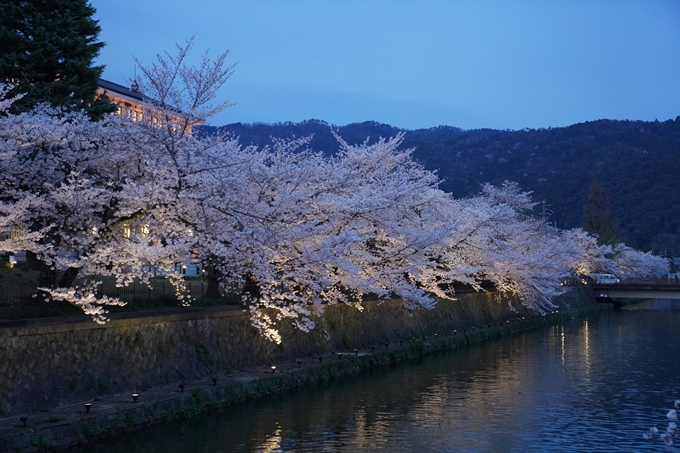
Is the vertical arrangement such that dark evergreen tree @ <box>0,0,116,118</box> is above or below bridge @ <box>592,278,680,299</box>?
above

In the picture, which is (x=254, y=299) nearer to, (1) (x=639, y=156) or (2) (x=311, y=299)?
(2) (x=311, y=299)

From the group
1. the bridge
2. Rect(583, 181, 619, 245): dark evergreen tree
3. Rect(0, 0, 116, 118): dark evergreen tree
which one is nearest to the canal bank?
Rect(0, 0, 116, 118): dark evergreen tree

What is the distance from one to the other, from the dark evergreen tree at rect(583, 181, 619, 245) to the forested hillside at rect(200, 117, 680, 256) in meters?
15.8

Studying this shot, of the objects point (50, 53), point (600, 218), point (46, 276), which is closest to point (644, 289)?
point (600, 218)

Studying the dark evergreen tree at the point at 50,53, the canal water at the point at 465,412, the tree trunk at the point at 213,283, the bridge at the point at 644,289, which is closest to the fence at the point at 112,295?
the tree trunk at the point at 213,283

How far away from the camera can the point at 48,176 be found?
2055cm

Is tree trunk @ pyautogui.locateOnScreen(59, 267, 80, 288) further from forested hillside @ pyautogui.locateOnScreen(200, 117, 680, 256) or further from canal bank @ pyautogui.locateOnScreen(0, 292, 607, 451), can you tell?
forested hillside @ pyautogui.locateOnScreen(200, 117, 680, 256)

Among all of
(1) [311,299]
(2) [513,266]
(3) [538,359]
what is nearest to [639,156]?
(2) [513,266]

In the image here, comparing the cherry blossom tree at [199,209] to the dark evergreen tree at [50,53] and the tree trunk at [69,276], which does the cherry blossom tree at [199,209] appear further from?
the dark evergreen tree at [50,53]

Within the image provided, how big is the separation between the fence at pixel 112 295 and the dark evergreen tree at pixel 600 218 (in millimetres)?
66215

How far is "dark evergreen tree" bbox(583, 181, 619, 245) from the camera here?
83.6 m

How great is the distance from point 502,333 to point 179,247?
1002 inches

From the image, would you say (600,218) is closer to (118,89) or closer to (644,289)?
(644,289)

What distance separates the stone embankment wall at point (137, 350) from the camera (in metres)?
15.5
